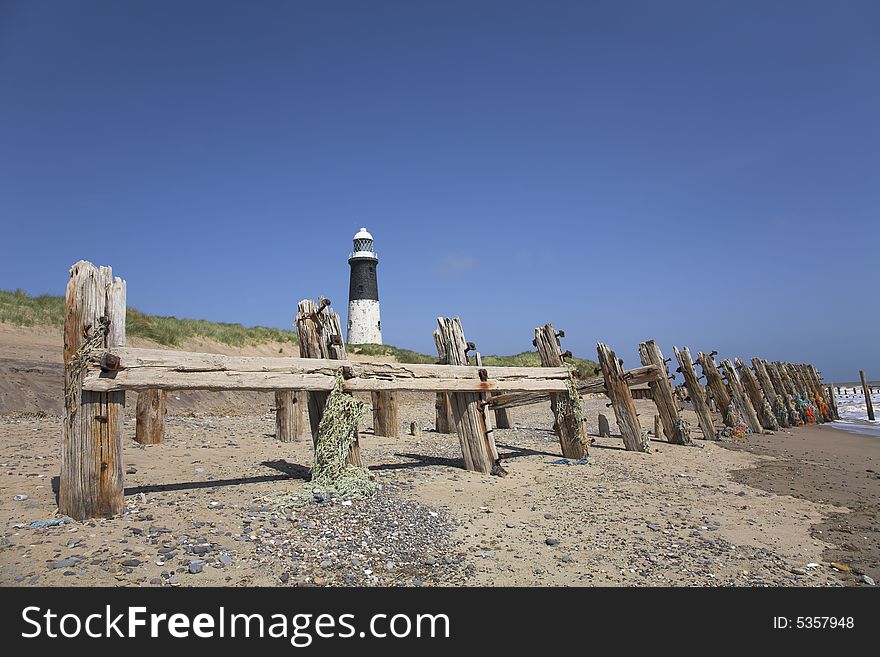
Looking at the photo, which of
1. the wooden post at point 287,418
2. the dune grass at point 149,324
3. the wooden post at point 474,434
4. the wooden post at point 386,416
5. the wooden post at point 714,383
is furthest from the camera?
the dune grass at point 149,324

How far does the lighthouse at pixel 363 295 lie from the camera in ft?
129

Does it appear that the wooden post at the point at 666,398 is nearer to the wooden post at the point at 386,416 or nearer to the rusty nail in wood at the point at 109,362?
the wooden post at the point at 386,416

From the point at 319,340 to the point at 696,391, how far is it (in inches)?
430

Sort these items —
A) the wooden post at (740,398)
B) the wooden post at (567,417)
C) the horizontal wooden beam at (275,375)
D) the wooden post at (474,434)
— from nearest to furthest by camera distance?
the horizontal wooden beam at (275,375), the wooden post at (474,434), the wooden post at (567,417), the wooden post at (740,398)

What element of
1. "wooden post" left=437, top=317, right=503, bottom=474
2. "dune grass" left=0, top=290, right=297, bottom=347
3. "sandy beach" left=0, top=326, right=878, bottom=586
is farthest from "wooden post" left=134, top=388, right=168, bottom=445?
"dune grass" left=0, top=290, right=297, bottom=347

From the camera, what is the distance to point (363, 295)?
40062 millimetres

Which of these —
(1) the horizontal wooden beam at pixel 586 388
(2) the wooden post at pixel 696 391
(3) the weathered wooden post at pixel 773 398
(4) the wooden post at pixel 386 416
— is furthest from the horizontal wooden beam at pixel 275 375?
(3) the weathered wooden post at pixel 773 398

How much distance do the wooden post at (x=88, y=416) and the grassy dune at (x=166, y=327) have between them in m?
9.72

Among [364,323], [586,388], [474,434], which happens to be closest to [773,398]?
[586,388]

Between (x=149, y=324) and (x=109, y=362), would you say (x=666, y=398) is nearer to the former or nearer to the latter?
(x=109, y=362)

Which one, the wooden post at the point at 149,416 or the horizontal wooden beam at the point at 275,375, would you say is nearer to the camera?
the horizontal wooden beam at the point at 275,375

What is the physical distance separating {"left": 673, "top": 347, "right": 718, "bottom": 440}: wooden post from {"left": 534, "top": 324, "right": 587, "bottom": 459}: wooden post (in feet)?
18.6

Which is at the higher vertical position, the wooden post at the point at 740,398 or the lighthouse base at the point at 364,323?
the lighthouse base at the point at 364,323

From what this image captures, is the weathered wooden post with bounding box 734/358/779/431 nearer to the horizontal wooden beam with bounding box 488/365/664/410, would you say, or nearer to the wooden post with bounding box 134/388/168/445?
the horizontal wooden beam with bounding box 488/365/664/410
